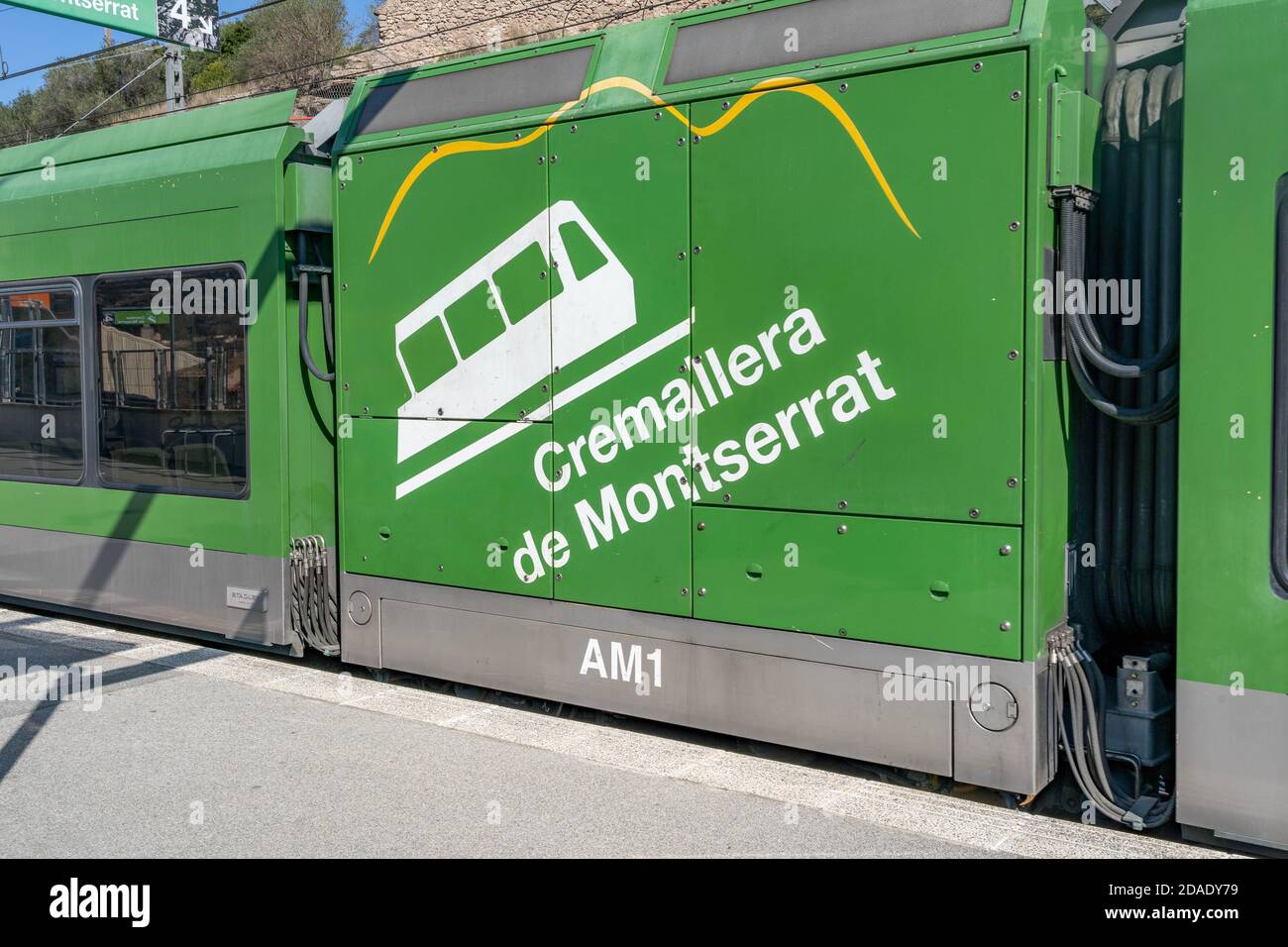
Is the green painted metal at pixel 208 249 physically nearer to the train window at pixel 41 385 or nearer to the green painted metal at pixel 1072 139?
the train window at pixel 41 385

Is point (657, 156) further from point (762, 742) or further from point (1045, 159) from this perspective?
point (762, 742)

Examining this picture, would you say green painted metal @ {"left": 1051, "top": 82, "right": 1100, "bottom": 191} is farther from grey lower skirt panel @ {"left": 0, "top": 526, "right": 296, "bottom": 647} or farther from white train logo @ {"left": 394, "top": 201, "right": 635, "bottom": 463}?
grey lower skirt panel @ {"left": 0, "top": 526, "right": 296, "bottom": 647}

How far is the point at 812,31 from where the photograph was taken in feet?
15.6

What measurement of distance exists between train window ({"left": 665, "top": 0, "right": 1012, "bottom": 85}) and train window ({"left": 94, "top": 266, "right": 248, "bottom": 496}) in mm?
3074

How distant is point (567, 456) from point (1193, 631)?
2768 mm

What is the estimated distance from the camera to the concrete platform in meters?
4.23

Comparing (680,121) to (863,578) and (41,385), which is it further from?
(41,385)

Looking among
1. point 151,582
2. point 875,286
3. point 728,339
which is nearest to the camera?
point 875,286

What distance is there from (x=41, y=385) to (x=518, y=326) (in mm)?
4205

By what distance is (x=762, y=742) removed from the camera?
17.3 ft

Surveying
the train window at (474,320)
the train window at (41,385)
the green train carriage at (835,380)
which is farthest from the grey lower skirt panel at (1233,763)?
the train window at (41,385)

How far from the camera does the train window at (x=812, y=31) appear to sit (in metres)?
4.38

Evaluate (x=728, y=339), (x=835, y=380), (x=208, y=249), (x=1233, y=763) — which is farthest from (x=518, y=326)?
(x=1233, y=763)

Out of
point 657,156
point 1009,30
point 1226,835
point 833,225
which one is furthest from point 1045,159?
point 1226,835
